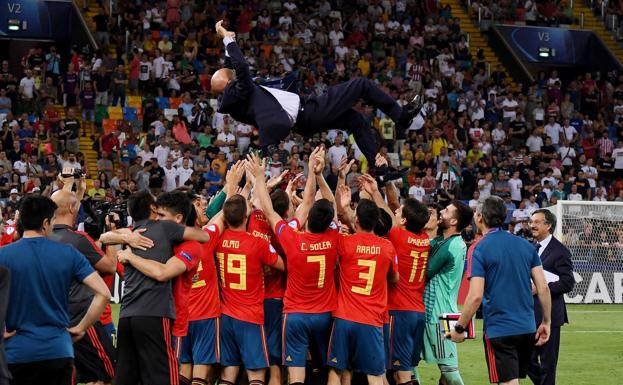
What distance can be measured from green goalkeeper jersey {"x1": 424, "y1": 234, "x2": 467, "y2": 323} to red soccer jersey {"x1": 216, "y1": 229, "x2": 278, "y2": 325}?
1.89 meters

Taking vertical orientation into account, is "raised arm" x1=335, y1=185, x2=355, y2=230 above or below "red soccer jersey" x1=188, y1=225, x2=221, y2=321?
above

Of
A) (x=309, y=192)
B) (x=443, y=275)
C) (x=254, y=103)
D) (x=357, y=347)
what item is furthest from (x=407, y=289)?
(x=254, y=103)

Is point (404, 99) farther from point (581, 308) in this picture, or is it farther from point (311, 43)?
point (581, 308)

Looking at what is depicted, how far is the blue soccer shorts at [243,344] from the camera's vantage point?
10.0m

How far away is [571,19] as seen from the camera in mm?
40000

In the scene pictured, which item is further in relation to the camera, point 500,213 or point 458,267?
point 458,267

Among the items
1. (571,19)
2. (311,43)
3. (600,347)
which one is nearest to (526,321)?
(600,347)

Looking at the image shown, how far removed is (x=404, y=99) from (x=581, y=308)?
34.9ft

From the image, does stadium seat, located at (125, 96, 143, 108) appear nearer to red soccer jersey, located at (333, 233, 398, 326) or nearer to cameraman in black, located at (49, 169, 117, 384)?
cameraman in black, located at (49, 169, 117, 384)

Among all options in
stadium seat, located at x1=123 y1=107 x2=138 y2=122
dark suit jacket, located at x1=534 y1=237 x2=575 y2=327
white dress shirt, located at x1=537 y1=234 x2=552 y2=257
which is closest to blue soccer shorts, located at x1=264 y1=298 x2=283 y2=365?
dark suit jacket, located at x1=534 y1=237 x2=575 y2=327

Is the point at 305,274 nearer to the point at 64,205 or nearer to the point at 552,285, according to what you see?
the point at 64,205

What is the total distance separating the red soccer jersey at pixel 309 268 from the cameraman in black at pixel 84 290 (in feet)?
5.11

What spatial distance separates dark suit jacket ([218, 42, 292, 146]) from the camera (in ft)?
32.4

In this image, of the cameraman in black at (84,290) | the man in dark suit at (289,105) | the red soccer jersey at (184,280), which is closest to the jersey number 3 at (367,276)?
the man in dark suit at (289,105)
